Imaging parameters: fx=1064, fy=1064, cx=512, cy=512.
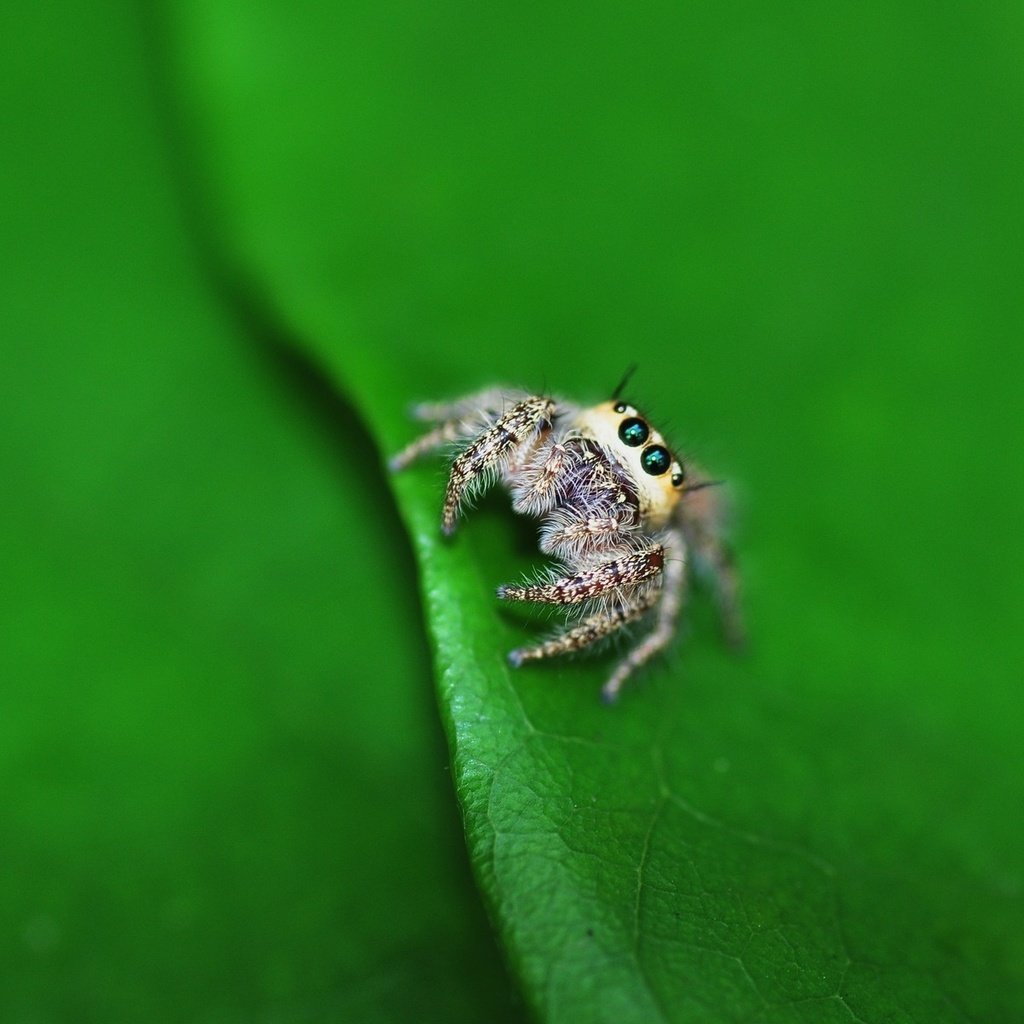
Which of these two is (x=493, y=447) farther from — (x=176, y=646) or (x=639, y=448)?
(x=176, y=646)

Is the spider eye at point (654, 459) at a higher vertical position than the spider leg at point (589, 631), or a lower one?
higher

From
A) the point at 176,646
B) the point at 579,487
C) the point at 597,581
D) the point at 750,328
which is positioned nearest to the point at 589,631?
the point at 597,581

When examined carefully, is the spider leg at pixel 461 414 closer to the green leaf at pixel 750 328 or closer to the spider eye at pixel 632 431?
the green leaf at pixel 750 328

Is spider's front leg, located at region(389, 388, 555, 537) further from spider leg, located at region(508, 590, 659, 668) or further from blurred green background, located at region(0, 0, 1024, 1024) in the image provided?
spider leg, located at region(508, 590, 659, 668)

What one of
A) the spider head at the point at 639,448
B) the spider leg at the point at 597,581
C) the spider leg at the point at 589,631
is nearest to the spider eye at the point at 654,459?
the spider head at the point at 639,448

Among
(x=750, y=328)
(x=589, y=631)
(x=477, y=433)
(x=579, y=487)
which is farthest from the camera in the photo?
(x=750, y=328)

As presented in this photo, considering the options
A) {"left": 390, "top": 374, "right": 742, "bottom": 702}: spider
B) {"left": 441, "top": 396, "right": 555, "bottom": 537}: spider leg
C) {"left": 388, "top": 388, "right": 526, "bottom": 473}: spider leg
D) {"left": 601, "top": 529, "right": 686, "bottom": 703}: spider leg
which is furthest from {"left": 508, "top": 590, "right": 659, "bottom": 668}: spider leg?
{"left": 388, "top": 388, "right": 526, "bottom": 473}: spider leg
